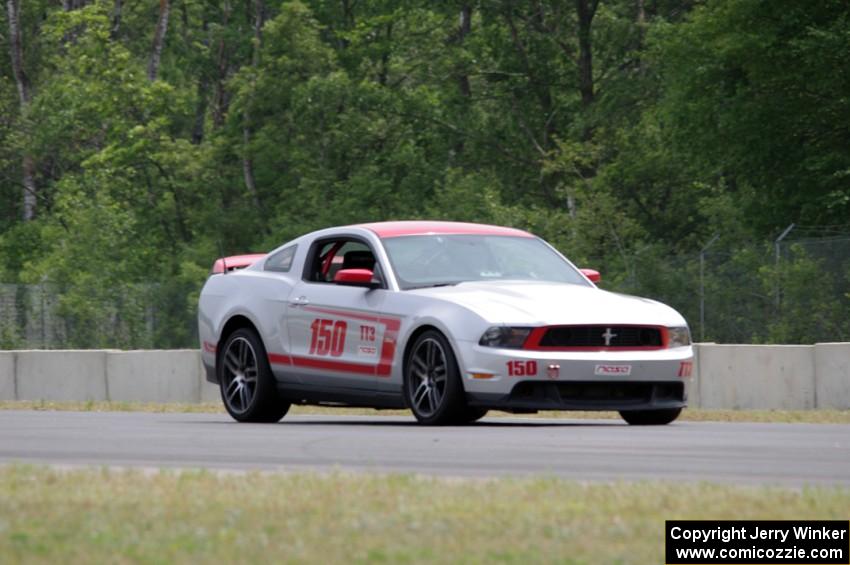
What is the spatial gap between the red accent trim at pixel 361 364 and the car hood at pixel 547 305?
349 mm

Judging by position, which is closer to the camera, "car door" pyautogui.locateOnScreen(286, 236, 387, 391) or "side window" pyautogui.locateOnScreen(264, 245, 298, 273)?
"car door" pyautogui.locateOnScreen(286, 236, 387, 391)

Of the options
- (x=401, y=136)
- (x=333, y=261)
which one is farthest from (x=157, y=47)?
(x=333, y=261)

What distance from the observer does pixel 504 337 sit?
13602 millimetres

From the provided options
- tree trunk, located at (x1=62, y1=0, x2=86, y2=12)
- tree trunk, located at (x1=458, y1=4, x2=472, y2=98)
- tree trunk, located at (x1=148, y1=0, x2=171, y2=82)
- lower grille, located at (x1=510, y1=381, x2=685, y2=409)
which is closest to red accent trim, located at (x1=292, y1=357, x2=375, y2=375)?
lower grille, located at (x1=510, y1=381, x2=685, y2=409)

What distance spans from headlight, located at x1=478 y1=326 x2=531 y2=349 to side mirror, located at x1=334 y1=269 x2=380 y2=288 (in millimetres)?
1452

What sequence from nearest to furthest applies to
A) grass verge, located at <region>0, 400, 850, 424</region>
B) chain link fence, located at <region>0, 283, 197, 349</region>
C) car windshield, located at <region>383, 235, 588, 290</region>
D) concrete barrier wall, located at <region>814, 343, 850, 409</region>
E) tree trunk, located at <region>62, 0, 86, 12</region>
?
car windshield, located at <region>383, 235, 588, 290</region> → grass verge, located at <region>0, 400, 850, 424</region> → concrete barrier wall, located at <region>814, 343, 850, 409</region> → chain link fence, located at <region>0, 283, 197, 349</region> → tree trunk, located at <region>62, 0, 86, 12</region>

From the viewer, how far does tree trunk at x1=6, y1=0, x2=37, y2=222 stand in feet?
171

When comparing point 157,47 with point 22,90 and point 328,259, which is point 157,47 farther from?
point 328,259

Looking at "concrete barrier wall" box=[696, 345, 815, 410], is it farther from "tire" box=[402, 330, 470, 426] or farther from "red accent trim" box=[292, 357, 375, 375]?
"tire" box=[402, 330, 470, 426]

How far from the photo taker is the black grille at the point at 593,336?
1368 centimetres

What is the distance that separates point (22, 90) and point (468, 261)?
4014 centimetres

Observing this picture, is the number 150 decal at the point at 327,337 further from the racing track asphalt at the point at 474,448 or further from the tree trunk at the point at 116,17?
the tree trunk at the point at 116,17

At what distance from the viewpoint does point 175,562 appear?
20.4ft

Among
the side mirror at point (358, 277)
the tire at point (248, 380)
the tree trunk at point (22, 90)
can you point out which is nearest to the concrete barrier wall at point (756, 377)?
the tire at point (248, 380)
